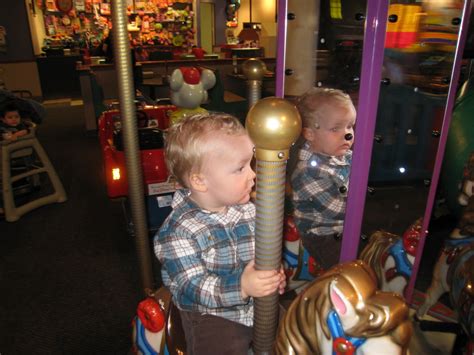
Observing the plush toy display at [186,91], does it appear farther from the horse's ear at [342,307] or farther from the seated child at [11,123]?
the horse's ear at [342,307]

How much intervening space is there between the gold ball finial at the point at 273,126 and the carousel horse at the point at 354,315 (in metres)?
0.16

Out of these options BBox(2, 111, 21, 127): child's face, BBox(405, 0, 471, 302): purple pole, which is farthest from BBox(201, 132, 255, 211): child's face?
BBox(2, 111, 21, 127): child's face

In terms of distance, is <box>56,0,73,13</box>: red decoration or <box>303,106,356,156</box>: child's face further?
<box>56,0,73,13</box>: red decoration

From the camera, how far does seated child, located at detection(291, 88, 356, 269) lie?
94 cm

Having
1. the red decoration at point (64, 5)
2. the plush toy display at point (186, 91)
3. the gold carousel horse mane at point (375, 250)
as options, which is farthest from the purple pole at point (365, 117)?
the red decoration at point (64, 5)

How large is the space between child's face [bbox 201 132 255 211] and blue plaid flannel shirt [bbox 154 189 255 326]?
9 centimetres

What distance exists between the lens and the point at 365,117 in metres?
0.66

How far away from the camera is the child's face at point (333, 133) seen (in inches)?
35.5

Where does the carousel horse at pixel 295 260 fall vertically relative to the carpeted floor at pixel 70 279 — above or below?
above

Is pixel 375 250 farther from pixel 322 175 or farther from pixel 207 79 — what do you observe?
pixel 207 79

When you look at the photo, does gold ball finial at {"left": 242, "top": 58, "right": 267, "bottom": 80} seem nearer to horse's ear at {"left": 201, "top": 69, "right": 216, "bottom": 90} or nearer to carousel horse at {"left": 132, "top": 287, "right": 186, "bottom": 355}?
carousel horse at {"left": 132, "top": 287, "right": 186, "bottom": 355}

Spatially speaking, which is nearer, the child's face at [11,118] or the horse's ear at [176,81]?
the horse's ear at [176,81]

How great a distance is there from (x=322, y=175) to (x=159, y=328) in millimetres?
525

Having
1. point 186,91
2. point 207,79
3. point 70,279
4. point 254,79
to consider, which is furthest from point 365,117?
point 207,79
